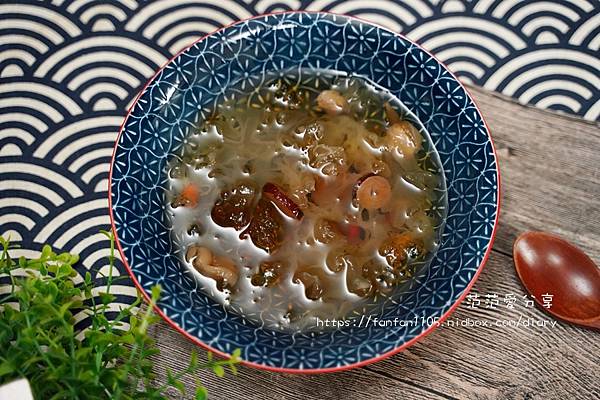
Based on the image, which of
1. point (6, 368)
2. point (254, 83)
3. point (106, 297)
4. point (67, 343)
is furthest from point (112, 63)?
point (6, 368)

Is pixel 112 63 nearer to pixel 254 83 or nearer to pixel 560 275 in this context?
pixel 254 83

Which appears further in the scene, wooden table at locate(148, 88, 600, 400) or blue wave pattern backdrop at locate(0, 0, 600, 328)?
blue wave pattern backdrop at locate(0, 0, 600, 328)

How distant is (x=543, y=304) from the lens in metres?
1.61

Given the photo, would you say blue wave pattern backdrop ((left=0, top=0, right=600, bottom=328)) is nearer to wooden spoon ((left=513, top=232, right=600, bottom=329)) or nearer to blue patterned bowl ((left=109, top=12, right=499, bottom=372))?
blue patterned bowl ((left=109, top=12, right=499, bottom=372))

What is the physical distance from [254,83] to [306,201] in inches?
13.1

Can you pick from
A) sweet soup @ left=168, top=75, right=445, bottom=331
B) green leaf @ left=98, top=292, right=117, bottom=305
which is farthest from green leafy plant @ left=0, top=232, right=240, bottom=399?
sweet soup @ left=168, top=75, right=445, bottom=331

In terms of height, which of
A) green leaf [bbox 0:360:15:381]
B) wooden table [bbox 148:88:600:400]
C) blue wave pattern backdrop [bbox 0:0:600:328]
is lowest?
green leaf [bbox 0:360:15:381]

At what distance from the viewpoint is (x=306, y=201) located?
1573 millimetres

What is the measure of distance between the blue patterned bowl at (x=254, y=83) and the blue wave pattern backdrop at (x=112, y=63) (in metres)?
0.25

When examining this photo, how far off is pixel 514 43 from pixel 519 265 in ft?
2.06

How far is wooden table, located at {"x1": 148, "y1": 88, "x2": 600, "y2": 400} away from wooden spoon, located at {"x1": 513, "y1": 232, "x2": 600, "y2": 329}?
3 cm

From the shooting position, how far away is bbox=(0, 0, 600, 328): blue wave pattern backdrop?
1.73 metres

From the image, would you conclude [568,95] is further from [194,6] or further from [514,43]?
[194,6]

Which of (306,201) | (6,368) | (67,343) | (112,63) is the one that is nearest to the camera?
(6,368)
